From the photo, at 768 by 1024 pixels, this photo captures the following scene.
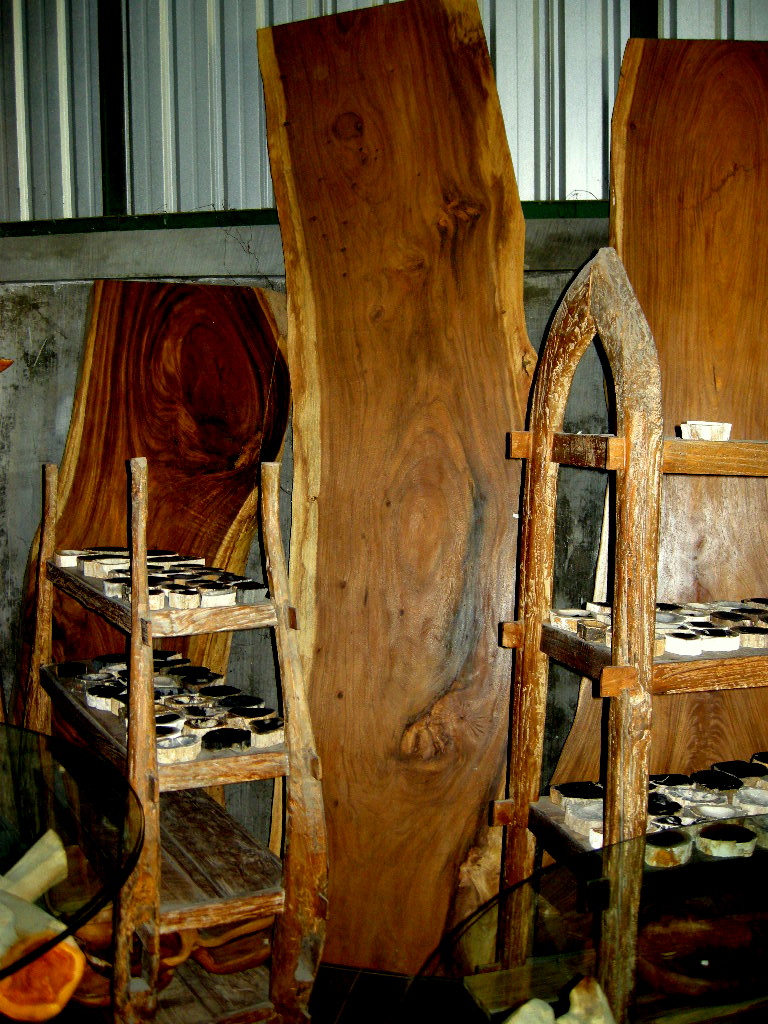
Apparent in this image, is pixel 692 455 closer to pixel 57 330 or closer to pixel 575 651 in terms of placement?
pixel 575 651

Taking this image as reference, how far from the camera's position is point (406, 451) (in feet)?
8.40

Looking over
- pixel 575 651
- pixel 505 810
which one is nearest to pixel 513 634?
pixel 575 651

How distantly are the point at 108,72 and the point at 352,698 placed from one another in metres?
2.20

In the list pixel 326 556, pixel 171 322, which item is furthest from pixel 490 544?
pixel 171 322

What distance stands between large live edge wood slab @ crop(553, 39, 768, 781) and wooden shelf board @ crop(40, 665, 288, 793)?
0.76 metres

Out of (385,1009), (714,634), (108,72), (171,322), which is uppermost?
(108,72)

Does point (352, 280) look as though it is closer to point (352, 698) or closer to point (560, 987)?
point (352, 698)

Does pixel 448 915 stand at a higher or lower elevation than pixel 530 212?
lower

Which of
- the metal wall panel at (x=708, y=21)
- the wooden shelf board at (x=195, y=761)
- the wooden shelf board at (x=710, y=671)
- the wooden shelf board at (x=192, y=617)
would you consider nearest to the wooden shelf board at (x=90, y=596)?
the wooden shelf board at (x=192, y=617)

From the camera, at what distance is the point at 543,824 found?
77.2 inches

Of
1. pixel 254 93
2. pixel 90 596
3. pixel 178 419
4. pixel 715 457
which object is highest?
pixel 254 93

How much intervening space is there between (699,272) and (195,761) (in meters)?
1.70

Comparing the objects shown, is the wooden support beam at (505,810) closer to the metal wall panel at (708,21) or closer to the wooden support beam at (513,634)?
the wooden support beam at (513,634)

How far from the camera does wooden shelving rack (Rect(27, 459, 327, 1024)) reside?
196 centimetres
